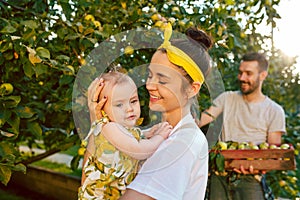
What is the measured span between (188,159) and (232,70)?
2798mm

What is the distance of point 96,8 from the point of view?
114 inches

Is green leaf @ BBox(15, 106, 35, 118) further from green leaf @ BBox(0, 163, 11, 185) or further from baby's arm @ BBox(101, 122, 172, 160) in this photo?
baby's arm @ BBox(101, 122, 172, 160)

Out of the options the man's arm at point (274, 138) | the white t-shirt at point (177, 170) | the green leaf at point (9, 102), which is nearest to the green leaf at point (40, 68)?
the green leaf at point (9, 102)

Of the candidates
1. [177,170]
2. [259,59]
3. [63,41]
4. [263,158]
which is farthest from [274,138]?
[177,170]

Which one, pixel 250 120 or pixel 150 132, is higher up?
pixel 250 120

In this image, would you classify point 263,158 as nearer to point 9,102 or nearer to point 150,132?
point 150,132

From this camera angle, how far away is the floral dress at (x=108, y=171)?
1552 millimetres

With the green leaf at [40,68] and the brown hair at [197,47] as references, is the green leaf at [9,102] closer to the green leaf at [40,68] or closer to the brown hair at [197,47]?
the green leaf at [40,68]

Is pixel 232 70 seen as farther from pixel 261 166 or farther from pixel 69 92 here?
pixel 69 92

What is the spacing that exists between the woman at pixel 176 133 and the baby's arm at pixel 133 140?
0.04 metres

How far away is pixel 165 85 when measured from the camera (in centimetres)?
144

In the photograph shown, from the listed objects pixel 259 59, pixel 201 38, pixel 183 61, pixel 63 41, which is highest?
pixel 259 59

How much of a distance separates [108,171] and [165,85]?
382 millimetres

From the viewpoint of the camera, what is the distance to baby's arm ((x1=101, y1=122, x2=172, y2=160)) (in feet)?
4.87
